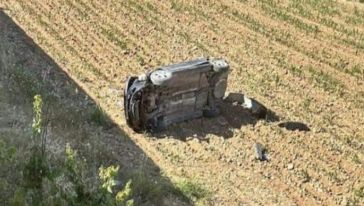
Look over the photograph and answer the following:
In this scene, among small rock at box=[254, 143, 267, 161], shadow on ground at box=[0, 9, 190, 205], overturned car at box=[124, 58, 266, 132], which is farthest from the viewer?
overturned car at box=[124, 58, 266, 132]

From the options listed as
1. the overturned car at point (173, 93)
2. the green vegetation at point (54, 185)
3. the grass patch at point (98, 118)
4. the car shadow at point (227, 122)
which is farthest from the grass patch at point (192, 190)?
the green vegetation at point (54, 185)

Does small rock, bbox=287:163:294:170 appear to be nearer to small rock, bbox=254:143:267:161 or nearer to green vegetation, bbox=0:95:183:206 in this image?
small rock, bbox=254:143:267:161

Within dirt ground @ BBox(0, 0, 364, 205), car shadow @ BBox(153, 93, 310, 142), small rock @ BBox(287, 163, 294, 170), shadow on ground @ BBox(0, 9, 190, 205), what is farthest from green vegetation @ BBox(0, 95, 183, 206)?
small rock @ BBox(287, 163, 294, 170)

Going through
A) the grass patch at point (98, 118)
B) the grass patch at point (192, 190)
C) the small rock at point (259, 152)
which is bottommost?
the grass patch at point (98, 118)

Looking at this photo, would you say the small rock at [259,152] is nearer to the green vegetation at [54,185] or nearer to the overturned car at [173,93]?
the overturned car at [173,93]

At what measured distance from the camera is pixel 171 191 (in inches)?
305

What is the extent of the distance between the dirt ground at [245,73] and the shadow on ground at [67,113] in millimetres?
200

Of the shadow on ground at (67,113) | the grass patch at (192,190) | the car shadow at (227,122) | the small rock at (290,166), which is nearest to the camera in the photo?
the grass patch at (192,190)

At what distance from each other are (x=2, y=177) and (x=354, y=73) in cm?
780

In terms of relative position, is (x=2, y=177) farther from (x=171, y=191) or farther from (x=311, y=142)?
(x=311, y=142)

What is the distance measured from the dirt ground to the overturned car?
0.65 ft

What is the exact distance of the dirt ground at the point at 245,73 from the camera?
8.61m

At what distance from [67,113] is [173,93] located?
5.32 ft

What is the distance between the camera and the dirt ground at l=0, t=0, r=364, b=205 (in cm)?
861
